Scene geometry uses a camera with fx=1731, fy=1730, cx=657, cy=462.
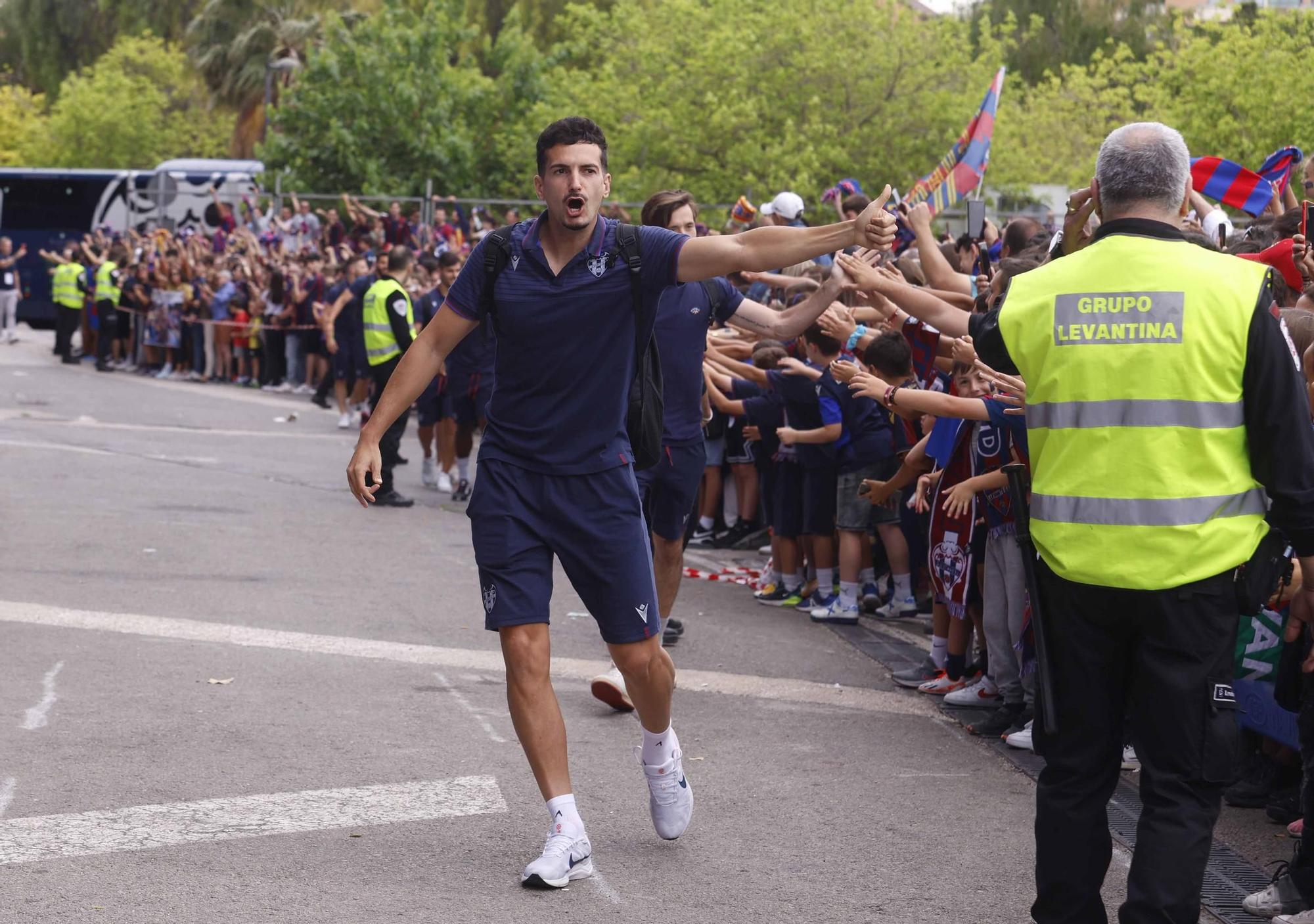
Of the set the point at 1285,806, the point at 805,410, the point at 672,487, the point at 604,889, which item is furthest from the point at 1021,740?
the point at 805,410

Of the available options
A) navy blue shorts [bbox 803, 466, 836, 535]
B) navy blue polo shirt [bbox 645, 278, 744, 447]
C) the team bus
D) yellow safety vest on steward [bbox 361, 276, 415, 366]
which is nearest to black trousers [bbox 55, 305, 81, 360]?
the team bus

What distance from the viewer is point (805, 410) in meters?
9.53

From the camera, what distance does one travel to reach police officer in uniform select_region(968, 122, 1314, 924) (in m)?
3.84

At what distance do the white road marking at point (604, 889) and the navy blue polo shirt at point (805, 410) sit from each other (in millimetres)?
4615

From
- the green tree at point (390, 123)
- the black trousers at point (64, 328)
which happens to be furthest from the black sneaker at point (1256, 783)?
the green tree at point (390, 123)

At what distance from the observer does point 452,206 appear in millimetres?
26125

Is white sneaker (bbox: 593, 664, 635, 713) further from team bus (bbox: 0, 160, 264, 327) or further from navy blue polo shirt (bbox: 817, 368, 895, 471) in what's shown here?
team bus (bbox: 0, 160, 264, 327)

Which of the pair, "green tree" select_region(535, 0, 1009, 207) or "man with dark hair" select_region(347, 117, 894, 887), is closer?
"man with dark hair" select_region(347, 117, 894, 887)

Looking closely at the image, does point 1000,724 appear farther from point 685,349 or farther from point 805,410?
point 805,410

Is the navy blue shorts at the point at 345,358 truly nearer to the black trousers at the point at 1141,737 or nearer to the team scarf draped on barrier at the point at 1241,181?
the team scarf draped on barrier at the point at 1241,181

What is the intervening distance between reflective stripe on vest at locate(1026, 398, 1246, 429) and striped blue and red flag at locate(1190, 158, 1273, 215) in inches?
213

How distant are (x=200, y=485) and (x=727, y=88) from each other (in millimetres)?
15478

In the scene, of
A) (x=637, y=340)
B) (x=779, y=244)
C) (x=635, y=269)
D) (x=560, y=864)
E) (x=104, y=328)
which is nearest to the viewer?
(x=779, y=244)

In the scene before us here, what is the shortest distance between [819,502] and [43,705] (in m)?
4.44
